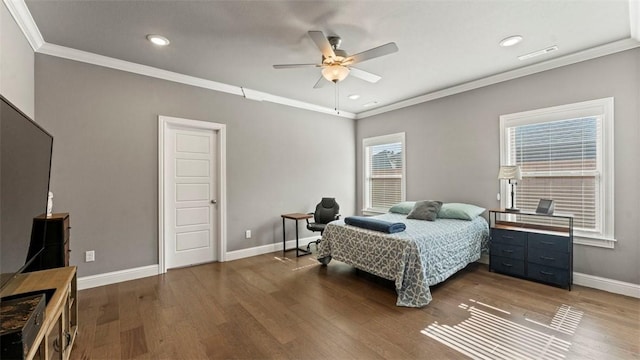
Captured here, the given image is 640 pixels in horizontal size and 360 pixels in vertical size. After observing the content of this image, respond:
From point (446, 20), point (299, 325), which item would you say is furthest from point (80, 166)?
point (446, 20)

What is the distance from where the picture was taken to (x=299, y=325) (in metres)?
2.37

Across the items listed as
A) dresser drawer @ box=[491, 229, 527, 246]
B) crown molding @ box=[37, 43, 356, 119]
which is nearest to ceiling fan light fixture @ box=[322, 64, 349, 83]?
crown molding @ box=[37, 43, 356, 119]

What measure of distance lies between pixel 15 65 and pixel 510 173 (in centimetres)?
544

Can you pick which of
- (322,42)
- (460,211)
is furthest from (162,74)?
(460,211)

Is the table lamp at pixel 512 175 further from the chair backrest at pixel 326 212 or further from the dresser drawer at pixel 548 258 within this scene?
the chair backrest at pixel 326 212

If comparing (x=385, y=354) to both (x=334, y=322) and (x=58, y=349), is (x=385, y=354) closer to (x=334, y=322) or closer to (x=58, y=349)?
(x=334, y=322)

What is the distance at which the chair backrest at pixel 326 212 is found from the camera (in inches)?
187

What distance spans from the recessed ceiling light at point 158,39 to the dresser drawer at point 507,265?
478 centimetres

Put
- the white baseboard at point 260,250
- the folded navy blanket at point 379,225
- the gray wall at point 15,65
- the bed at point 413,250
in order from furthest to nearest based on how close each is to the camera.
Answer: the white baseboard at point 260,250 → the folded navy blanket at point 379,225 → the bed at point 413,250 → the gray wall at point 15,65

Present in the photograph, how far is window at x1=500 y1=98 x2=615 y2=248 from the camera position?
3059 millimetres

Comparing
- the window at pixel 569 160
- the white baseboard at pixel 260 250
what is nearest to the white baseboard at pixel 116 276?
the white baseboard at pixel 260 250

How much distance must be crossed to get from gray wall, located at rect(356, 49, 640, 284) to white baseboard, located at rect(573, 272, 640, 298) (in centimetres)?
5

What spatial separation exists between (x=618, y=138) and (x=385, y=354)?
3467mm

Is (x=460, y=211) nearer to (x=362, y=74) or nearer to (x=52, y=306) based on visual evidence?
(x=362, y=74)
